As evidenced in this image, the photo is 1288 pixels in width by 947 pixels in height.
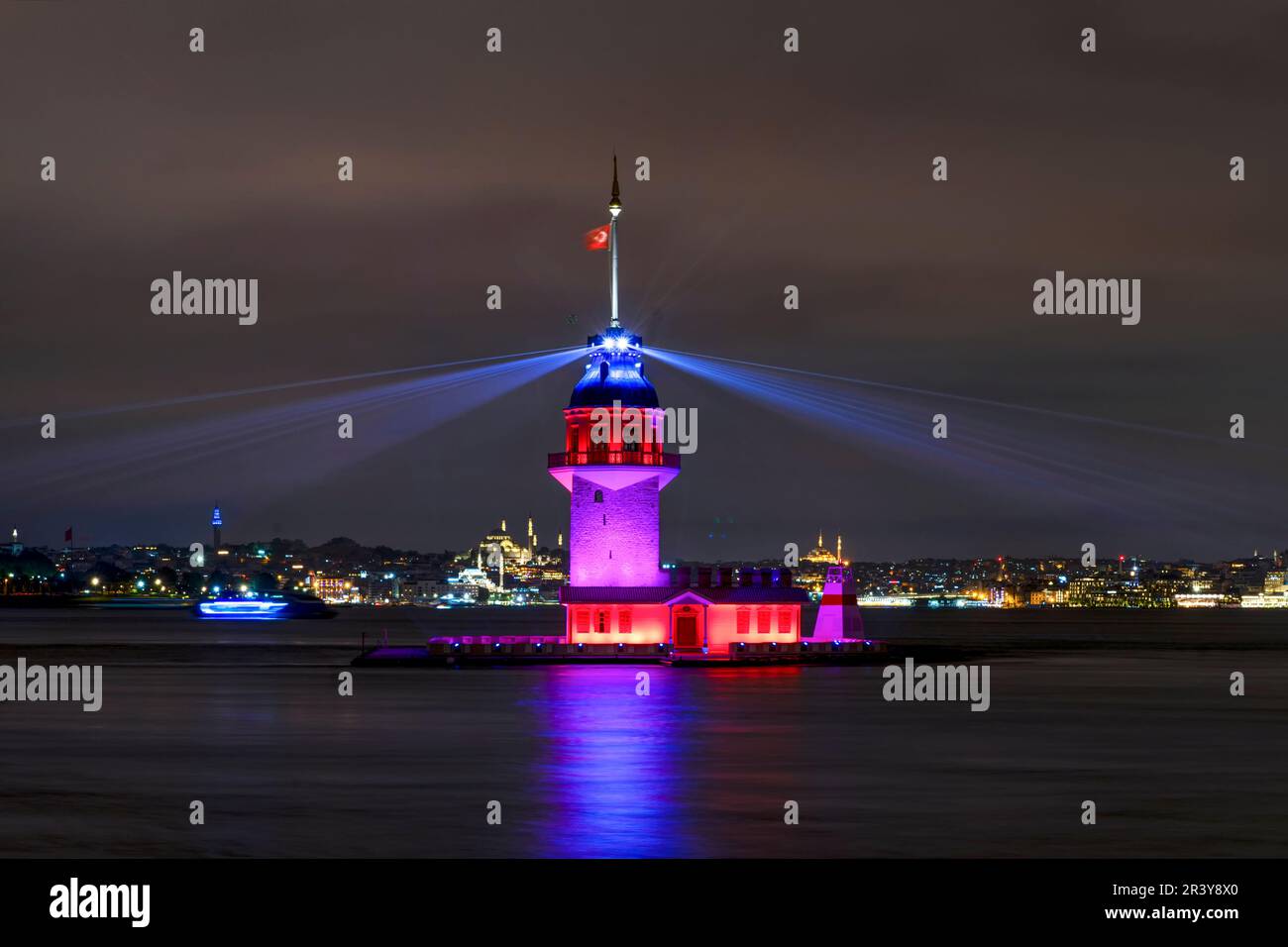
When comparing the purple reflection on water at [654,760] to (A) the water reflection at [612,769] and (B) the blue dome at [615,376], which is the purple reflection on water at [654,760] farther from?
(B) the blue dome at [615,376]

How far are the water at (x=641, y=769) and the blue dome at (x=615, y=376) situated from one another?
10.8 m

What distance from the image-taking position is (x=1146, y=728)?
47375mm

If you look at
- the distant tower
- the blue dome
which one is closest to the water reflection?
the distant tower

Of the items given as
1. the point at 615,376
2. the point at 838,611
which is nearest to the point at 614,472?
the point at 615,376

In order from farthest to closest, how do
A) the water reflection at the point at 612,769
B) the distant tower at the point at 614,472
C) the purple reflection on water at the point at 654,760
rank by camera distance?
the distant tower at the point at 614,472 < the purple reflection on water at the point at 654,760 < the water reflection at the point at 612,769

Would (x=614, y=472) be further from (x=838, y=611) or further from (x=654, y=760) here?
(x=654, y=760)

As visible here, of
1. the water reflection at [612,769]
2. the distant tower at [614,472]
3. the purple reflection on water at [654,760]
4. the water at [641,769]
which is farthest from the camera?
the distant tower at [614,472]

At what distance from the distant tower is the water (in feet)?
15.8

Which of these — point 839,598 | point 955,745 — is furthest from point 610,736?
point 839,598

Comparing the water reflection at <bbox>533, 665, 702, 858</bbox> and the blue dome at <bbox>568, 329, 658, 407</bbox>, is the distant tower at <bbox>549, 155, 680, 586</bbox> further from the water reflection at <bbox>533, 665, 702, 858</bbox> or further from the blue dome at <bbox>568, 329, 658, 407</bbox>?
the water reflection at <bbox>533, 665, 702, 858</bbox>

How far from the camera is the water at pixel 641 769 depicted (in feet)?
86.0

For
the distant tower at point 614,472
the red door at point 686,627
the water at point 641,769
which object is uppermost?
the distant tower at point 614,472

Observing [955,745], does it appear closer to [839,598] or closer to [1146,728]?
[1146,728]

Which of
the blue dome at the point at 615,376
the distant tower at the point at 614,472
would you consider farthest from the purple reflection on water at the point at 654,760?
the blue dome at the point at 615,376
